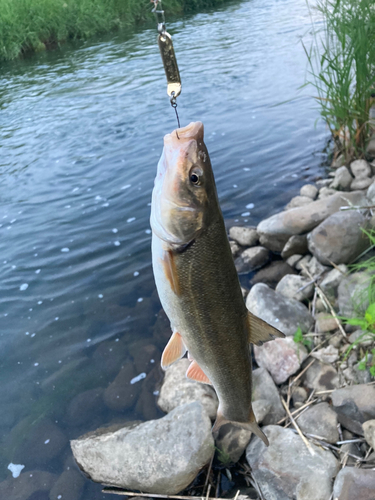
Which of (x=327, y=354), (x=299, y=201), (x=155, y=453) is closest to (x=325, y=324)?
(x=327, y=354)

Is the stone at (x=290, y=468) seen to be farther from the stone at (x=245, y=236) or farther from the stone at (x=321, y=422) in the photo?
the stone at (x=245, y=236)

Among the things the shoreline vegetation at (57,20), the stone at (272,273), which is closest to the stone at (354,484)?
the stone at (272,273)

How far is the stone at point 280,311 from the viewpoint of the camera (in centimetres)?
460

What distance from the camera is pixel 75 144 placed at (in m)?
11.4

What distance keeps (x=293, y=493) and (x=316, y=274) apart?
2.83 meters

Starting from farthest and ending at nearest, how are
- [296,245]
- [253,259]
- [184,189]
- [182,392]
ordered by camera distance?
1. [253,259]
2. [296,245]
3. [182,392]
4. [184,189]

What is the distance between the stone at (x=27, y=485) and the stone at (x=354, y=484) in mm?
2681

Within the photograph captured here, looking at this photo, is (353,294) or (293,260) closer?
(353,294)

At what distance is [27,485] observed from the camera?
158 inches

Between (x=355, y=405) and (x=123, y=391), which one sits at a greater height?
(x=355, y=405)

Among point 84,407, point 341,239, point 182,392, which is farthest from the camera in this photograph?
point 341,239

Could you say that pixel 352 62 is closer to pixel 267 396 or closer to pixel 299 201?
pixel 299 201

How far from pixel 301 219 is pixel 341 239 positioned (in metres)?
1.06

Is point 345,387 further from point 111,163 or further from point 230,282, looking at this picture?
point 111,163
